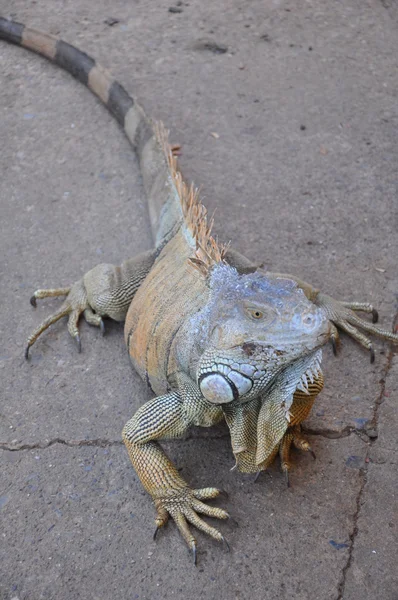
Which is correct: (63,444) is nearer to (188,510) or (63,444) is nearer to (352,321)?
(188,510)

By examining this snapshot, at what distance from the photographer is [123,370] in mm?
3107

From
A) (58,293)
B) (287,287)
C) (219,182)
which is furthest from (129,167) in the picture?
(287,287)

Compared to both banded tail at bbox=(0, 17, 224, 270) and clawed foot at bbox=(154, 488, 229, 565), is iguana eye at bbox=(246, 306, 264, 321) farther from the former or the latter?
clawed foot at bbox=(154, 488, 229, 565)

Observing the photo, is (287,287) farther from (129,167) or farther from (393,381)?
(129,167)

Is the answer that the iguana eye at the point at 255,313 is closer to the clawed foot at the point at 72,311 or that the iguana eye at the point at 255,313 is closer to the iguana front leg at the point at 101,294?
the iguana front leg at the point at 101,294

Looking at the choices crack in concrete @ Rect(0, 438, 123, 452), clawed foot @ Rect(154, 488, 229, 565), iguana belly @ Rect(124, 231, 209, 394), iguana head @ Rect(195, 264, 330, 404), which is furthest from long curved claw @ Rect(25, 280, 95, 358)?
iguana head @ Rect(195, 264, 330, 404)

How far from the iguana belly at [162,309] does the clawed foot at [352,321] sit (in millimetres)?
636

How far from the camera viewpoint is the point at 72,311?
3.35 metres

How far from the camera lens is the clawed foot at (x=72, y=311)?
10.7ft

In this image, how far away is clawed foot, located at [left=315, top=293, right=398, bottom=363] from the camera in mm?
3062

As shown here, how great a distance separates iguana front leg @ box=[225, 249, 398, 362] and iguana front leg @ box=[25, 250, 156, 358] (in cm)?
41

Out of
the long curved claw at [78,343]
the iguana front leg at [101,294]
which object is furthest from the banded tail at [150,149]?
the long curved claw at [78,343]

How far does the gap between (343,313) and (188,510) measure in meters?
1.13

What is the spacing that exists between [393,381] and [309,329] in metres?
1.03
